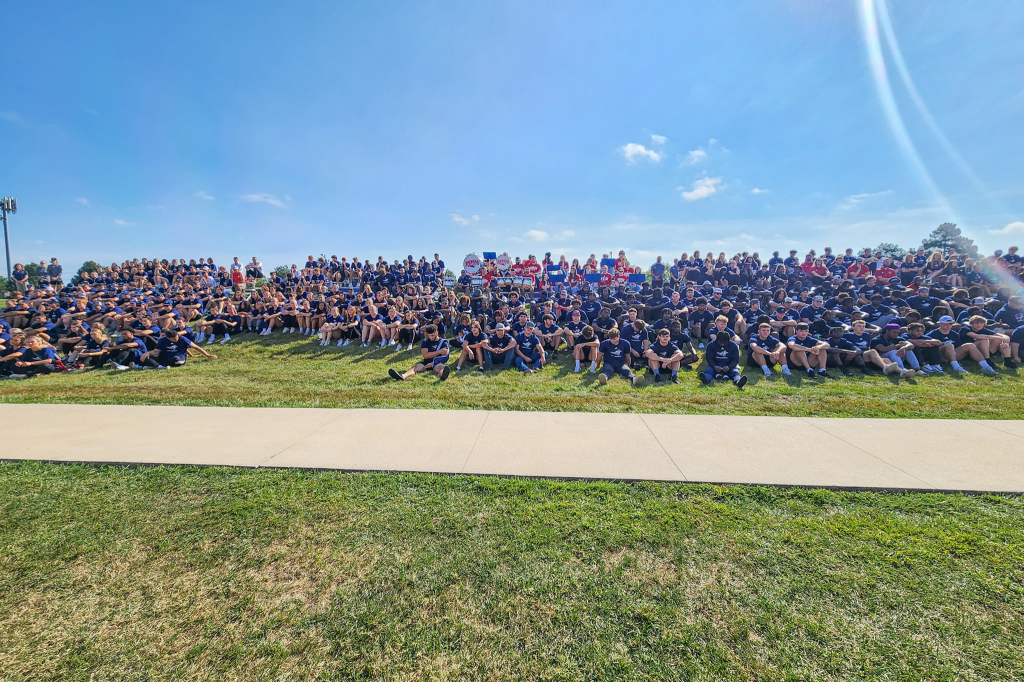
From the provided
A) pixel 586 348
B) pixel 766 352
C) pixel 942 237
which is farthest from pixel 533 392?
pixel 942 237

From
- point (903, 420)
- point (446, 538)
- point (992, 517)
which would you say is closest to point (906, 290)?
point (903, 420)

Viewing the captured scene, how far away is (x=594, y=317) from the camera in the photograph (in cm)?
1198

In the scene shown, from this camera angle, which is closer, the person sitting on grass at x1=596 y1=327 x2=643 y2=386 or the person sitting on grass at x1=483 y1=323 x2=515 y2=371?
the person sitting on grass at x1=596 y1=327 x2=643 y2=386

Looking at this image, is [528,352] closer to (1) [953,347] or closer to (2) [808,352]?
(2) [808,352]

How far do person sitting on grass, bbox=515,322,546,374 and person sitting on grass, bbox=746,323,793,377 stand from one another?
15.6 ft

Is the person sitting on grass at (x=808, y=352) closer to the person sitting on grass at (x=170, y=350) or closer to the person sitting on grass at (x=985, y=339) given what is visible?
the person sitting on grass at (x=985, y=339)

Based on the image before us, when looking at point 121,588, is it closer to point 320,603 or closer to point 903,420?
point 320,603

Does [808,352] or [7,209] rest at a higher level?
[7,209]

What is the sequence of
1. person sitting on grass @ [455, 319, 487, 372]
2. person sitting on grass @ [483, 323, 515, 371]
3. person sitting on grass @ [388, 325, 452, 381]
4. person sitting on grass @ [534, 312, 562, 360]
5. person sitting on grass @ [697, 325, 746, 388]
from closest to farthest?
1. person sitting on grass @ [697, 325, 746, 388]
2. person sitting on grass @ [388, 325, 452, 381]
3. person sitting on grass @ [483, 323, 515, 371]
4. person sitting on grass @ [455, 319, 487, 372]
5. person sitting on grass @ [534, 312, 562, 360]

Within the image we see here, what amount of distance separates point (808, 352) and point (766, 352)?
914 mm

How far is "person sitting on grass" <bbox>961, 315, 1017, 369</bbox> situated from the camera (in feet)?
27.9

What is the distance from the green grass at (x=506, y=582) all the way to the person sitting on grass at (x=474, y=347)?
595cm

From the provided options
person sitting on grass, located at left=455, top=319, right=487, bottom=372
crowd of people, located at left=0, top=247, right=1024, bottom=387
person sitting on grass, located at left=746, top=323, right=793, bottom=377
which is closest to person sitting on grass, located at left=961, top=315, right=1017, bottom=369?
crowd of people, located at left=0, top=247, right=1024, bottom=387

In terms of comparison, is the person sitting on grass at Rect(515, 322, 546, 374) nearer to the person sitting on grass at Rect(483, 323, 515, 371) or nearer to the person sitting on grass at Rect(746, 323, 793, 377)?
the person sitting on grass at Rect(483, 323, 515, 371)
